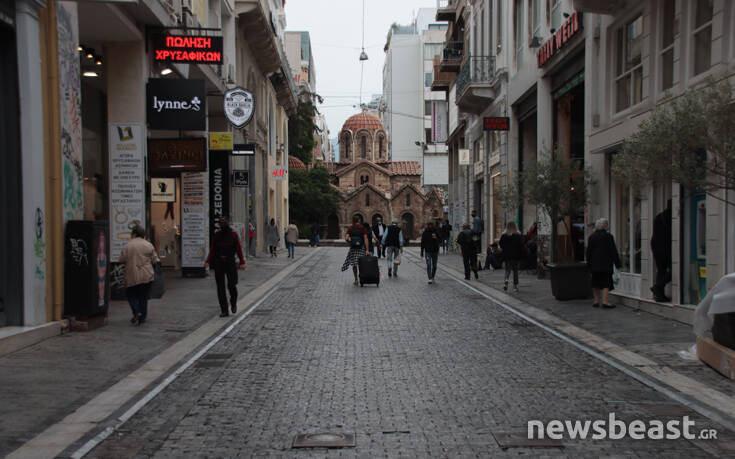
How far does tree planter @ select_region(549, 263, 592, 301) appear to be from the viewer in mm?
14469

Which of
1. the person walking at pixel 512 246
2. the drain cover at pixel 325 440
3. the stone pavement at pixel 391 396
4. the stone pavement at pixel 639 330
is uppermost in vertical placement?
the person walking at pixel 512 246

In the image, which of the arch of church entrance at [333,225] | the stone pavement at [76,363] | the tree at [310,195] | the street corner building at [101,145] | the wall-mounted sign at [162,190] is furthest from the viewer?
the arch of church entrance at [333,225]

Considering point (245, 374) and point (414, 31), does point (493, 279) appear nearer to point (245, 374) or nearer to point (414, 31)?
point (245, 374)

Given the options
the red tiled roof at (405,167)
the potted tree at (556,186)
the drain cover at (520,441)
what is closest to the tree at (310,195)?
the red tiled roof at (405,167)

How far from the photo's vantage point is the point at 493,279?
20453 millimetres

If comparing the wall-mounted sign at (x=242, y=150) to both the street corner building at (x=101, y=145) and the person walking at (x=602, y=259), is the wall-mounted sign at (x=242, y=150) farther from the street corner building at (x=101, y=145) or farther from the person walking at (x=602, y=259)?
the person walking at (x=602, y=259)

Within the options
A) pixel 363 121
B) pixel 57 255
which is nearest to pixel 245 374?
pixel 57 255

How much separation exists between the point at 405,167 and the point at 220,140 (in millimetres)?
80179

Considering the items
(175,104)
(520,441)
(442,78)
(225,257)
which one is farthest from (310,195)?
(520,441)

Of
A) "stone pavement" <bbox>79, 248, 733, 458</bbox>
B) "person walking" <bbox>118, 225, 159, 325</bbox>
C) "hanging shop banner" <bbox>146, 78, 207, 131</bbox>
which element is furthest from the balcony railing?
"person walking" <bbox>118, 225, 159, 325</bbox>

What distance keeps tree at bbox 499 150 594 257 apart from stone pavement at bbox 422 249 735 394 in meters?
2.28

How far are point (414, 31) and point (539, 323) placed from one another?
107154mm

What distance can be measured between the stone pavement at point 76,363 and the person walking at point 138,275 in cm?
27

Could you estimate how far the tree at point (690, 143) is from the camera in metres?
8.39
